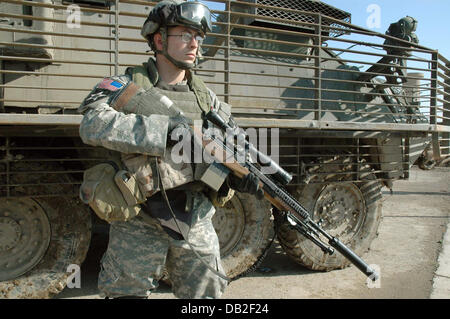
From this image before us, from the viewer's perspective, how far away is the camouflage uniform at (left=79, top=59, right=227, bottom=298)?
6.03 ft

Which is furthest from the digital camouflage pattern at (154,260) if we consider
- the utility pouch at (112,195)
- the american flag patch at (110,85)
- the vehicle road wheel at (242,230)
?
the vehicle road wheel at (242,230)

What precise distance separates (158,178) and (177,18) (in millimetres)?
804

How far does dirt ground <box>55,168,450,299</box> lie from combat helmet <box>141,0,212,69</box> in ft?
7.72

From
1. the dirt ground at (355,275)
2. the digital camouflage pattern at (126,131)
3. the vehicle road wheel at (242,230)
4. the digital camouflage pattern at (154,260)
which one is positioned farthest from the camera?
the vehicle road wheel at (242,230)

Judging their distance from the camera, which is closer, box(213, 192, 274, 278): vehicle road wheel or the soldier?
the soldier

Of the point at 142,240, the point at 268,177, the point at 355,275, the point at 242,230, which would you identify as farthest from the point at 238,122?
the point at 355,275

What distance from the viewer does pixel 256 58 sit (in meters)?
4.15

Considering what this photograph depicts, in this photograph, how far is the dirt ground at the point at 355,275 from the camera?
3639 millimetres

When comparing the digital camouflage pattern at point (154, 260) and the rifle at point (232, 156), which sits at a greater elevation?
the rifle at point (232, 156)

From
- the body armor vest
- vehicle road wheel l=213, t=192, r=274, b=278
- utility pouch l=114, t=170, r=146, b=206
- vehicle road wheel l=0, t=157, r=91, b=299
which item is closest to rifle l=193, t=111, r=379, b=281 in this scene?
the body armor vest

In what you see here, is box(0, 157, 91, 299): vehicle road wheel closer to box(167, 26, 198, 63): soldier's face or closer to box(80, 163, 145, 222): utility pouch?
box(80, 163, 145, 222): utility pouch

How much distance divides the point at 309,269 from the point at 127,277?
279cm

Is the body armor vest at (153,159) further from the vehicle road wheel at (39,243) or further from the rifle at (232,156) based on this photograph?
the vehicle road wheel at (39,243)

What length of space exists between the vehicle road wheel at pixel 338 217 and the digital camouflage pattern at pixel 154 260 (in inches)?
82.3
